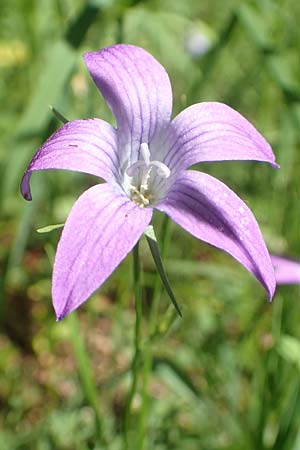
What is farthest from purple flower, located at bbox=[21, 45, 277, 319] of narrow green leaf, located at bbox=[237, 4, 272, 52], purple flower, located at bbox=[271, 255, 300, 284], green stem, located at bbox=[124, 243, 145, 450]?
narrow green leaf, located at bbox=[237, 4, 272, 52]

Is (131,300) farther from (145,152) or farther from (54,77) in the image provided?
(145,152)

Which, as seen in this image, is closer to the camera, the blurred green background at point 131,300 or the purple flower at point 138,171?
the purple flower at point 138,171

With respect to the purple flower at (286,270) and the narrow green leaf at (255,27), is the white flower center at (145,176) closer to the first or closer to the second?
the purple flower at (286,270)

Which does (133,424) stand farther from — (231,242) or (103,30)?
(103,30)

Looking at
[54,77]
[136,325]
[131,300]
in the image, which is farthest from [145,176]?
[131,300]

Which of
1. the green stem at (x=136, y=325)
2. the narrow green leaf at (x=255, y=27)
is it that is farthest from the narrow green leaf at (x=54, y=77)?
the green stem at (x=136, y=325)

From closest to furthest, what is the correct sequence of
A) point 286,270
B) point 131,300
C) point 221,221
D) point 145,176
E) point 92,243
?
point 92,243 < point 221,221 < point 145,176 < point 286,270 < point 131,300
